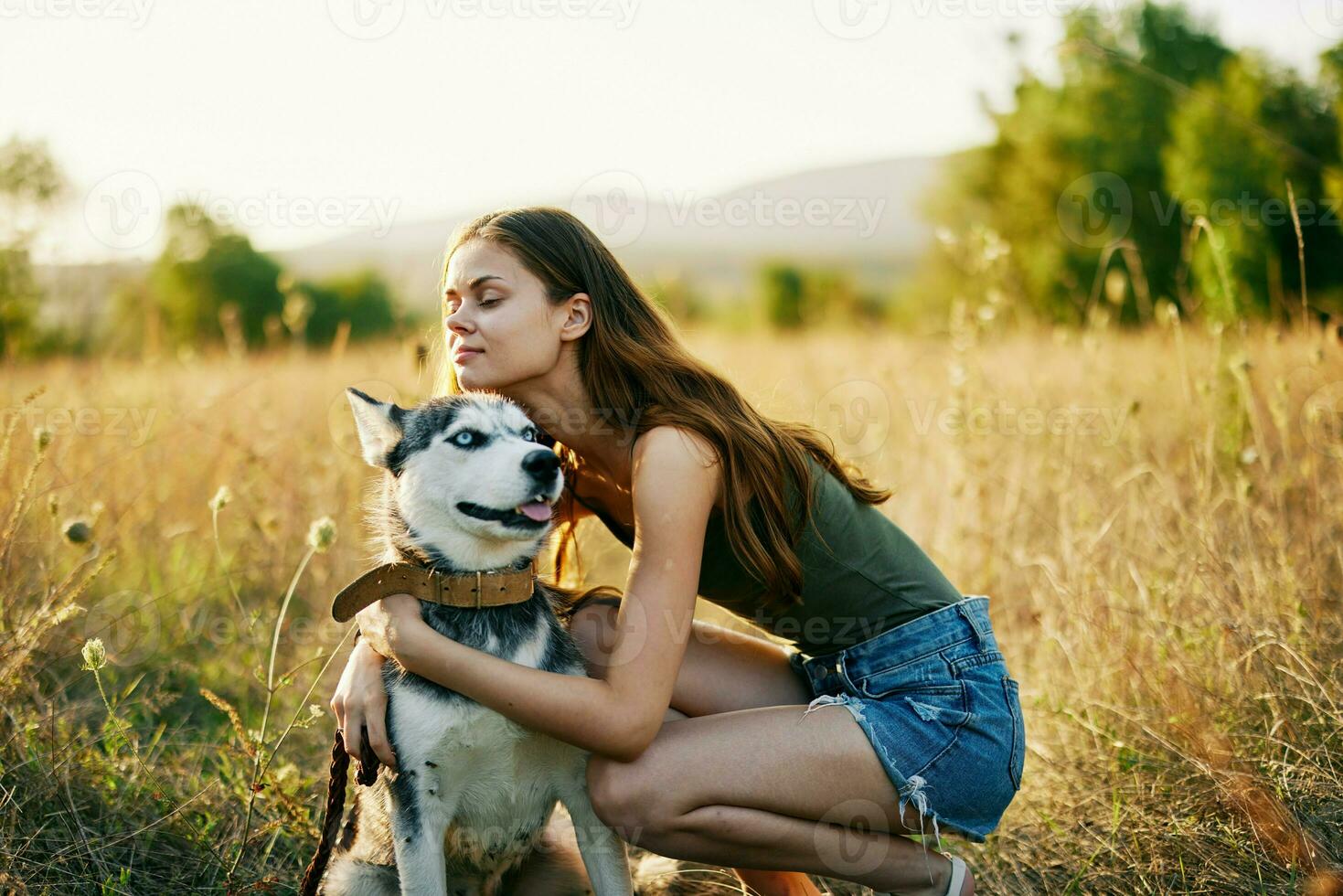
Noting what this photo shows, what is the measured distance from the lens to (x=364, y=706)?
2.14 m

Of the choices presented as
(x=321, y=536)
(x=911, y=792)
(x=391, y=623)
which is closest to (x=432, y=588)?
(x=391, y=623)

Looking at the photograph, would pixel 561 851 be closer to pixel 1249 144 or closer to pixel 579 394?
pixel 579 394

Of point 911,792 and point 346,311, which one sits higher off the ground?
point 346,311

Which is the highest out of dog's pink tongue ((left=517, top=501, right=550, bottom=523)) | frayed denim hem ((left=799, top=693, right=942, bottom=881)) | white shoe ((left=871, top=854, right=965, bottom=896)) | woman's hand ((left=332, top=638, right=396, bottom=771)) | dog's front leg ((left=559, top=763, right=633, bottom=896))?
dog's pink tongue ((left=517, top=501, right=550, bottom=523))

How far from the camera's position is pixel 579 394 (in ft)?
8.30

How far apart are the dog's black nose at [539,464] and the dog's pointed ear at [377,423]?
0.45 m

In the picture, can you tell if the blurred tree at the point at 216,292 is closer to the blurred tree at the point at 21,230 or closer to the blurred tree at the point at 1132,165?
the blurred tree at the point at 21,230

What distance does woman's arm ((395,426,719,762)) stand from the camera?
6.59 ft

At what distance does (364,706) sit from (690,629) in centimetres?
84

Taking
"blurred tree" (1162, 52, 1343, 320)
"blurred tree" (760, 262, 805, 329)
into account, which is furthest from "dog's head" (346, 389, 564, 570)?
"blurred tree" (760, 262, 805, 329)

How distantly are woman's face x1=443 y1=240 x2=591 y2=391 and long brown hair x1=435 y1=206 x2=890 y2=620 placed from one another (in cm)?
4

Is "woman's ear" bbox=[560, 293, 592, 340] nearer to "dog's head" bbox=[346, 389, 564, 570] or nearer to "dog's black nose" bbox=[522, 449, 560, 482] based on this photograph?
"dog's head" bbox=[346, 389, 564, 570]

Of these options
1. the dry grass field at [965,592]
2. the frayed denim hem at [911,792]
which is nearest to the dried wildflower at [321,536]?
the dry grass field at [965,592]

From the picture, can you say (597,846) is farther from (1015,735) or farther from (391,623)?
(1015,735)
